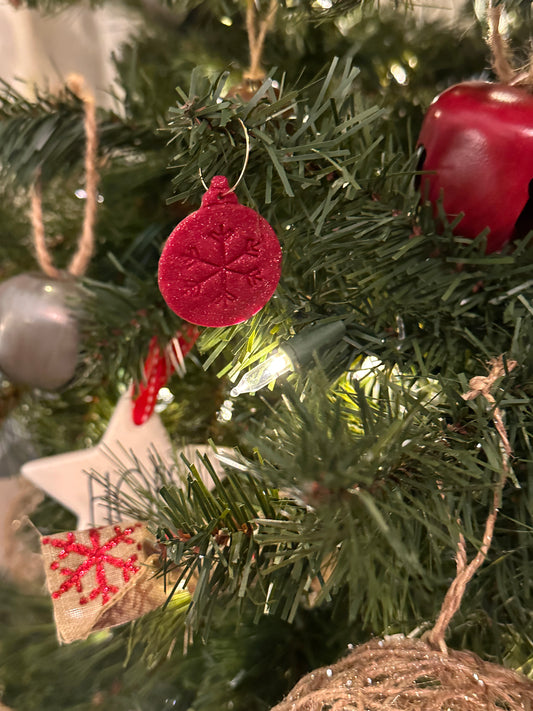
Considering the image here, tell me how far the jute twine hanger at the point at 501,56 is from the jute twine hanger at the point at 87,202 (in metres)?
0.30

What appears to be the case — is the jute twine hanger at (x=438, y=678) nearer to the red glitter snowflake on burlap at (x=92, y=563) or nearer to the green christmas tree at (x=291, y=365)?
the green christmas tree at (x=291, y=365)

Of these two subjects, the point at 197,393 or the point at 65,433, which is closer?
the point at 197,393

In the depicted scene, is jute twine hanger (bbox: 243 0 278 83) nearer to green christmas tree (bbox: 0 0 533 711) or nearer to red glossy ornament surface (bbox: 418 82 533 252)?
green christmas tree (bbox: 0 0 533 711)

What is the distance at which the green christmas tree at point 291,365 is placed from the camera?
0.27m

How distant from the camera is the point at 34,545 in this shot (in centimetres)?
71

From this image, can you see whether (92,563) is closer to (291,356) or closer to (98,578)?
(98,578)

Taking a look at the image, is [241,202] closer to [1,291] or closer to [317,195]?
[317,195]

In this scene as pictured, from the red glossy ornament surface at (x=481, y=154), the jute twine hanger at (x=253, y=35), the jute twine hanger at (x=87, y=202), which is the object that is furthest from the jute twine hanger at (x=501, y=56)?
the jute twine hanger at (x=87, y=202)

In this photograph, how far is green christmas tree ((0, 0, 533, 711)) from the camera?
27 centimetres

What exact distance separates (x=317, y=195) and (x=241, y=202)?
46 mm

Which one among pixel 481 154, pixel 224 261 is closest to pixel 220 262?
pixel 224 261

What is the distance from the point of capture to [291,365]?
0.33m

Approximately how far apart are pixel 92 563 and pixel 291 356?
173 millimetres

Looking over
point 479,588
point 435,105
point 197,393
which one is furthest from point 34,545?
point 435,105
